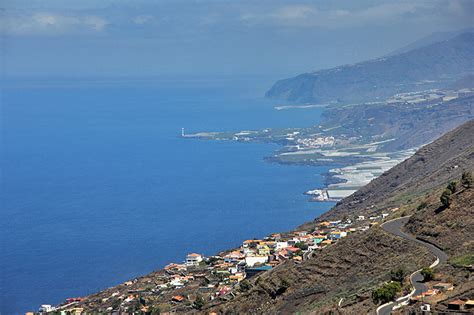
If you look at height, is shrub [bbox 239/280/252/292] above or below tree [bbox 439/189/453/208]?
below

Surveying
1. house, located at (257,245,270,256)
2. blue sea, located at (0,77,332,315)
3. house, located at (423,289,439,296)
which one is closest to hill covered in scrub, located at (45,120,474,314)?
house, located at (257,245,270,256)

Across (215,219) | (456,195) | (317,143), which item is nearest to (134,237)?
(215,219)

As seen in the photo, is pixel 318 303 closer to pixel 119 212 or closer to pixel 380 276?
pixel 380 276

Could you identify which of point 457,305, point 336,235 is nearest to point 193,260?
point 336,235

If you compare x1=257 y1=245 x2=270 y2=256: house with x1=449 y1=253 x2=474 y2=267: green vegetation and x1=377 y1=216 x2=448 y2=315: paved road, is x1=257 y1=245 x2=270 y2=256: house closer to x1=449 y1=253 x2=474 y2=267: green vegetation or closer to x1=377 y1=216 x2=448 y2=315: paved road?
x1=377 y1=216 x2=448 y2=315: paved road

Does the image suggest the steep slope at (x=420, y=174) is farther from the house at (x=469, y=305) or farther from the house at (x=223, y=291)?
the house at (x=469, y=305)
